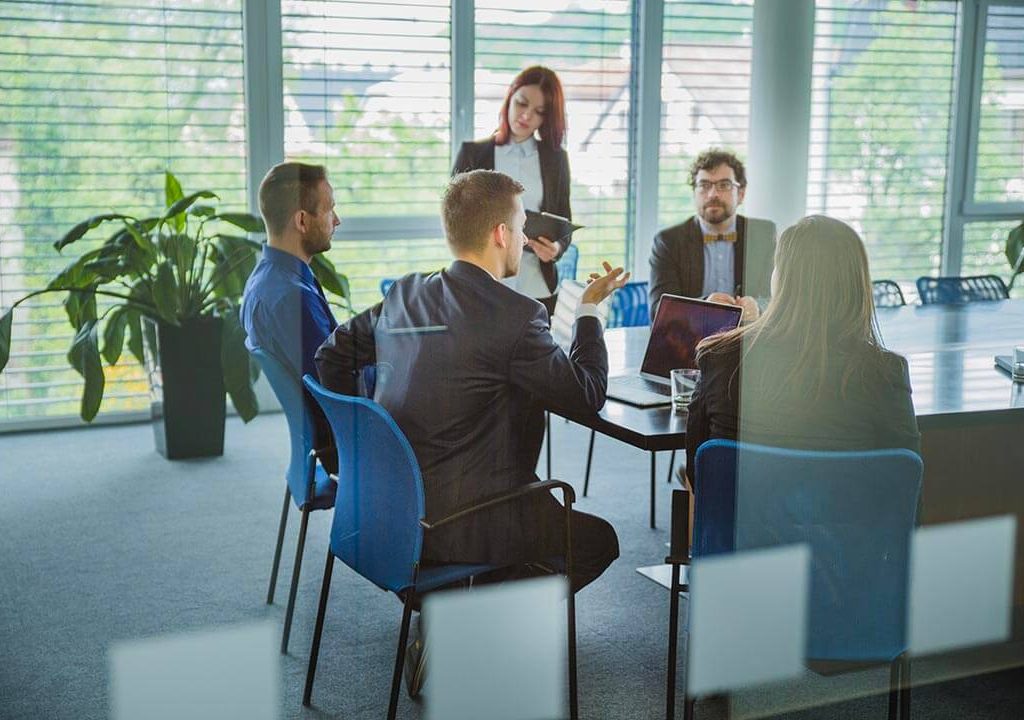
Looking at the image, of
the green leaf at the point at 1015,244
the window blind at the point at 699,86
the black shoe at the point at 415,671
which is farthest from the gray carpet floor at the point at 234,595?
the green leaf at the point at 1015,244

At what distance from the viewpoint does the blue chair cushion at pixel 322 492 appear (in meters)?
2.43

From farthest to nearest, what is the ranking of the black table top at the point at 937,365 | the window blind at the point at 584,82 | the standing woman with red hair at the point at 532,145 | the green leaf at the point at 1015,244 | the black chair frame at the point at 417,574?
the green leaf at the point at 1015,244, the window blind at the point at 584,82, the standing woman with red hair at the point at 532,145, the black table top at the point at 937,365, the black chair frame at the point at 417,574

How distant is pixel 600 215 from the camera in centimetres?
488

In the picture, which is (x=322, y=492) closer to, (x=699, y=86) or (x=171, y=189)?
(x=171, y=189)

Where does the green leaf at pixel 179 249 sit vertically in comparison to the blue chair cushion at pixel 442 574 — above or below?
above

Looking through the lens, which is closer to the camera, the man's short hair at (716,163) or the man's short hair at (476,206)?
the man's short hair at (476,206)

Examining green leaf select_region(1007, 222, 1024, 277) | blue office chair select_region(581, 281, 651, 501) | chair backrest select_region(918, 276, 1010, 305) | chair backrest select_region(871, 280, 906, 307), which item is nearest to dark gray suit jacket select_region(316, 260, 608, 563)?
blue office chair select_region(581, 281, 651, 501)

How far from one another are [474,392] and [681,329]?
59 cm

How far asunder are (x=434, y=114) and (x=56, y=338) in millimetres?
1600

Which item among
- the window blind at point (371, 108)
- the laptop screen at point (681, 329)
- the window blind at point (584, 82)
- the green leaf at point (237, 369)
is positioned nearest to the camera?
the laptop screen at point (681, 329)

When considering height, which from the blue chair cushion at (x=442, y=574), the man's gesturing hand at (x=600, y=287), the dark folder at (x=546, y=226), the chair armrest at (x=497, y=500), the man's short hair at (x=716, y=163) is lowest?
the blue chair cushion at (x=442, y=574)

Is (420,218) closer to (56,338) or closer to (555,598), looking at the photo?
(56,338)

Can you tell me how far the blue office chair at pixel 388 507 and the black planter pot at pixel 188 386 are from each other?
6.57 feet

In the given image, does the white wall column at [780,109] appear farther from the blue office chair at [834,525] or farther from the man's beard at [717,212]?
the blue office chair at [834,525]
